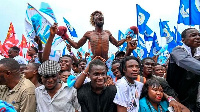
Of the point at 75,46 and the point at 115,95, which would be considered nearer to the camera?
the point at 115,95

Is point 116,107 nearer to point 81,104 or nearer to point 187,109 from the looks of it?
point 81,104

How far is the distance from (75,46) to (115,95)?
6.29ft

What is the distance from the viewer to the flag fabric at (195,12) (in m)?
7.61

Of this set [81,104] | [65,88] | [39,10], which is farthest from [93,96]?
[39,10]

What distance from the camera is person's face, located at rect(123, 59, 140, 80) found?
11.1ft

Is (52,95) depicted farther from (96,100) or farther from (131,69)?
(131,69)

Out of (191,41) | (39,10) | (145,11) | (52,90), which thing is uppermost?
(145,11)

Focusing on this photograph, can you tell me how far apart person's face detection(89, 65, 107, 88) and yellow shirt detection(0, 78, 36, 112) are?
87cm

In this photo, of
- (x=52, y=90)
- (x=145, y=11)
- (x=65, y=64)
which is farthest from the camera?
(x=145, y=11)

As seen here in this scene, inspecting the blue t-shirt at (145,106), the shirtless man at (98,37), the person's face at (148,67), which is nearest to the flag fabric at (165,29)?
the person's face at (148,67)

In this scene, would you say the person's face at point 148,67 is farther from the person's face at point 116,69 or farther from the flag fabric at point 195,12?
the flag fabric at point 195,12

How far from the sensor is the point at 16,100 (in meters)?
2.99

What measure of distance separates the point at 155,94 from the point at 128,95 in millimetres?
391

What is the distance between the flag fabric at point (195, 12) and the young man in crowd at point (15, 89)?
6395mm
